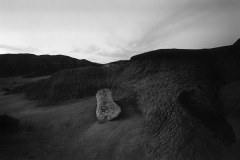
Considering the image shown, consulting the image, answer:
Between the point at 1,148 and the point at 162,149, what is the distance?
538 cm

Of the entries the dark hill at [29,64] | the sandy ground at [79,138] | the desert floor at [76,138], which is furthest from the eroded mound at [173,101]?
the dark hill at [29,64]

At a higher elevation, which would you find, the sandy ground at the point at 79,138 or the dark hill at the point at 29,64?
the dark hill at the point at 29,64

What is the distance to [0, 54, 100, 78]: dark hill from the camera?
35.9m

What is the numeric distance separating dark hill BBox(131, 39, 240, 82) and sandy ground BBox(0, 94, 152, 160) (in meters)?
4.03

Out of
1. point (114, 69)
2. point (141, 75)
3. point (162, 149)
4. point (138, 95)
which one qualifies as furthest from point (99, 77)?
point (162, 149)

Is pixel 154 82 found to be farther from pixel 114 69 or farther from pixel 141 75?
pixel 114 69

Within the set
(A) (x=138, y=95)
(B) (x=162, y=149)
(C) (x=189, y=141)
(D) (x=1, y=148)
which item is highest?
(A) (x=138, y=95)

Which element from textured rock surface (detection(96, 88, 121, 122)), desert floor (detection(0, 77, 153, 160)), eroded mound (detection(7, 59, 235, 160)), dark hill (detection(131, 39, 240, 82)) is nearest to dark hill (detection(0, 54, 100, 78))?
eroded mound (detection(7, 59, 235, 160))

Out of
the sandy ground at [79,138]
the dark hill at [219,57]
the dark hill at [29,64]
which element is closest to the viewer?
the sandy ground at [79,138]

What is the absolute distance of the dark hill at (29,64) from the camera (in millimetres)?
35906

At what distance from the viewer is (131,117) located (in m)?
5.48

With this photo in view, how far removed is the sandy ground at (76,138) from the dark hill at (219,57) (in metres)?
4.03

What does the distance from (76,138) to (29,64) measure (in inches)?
1709

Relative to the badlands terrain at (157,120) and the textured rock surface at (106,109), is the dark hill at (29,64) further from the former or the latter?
the textured rock surface at (106,109)
